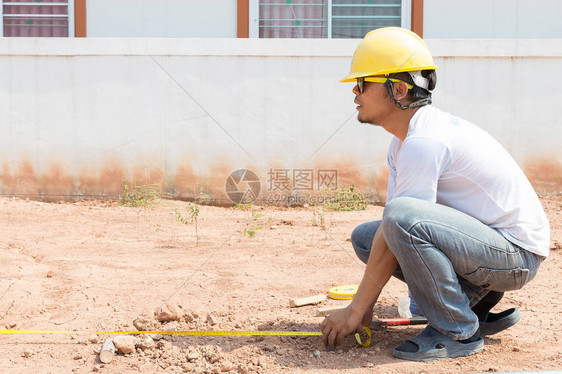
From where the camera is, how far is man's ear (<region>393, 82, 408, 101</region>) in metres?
2.46

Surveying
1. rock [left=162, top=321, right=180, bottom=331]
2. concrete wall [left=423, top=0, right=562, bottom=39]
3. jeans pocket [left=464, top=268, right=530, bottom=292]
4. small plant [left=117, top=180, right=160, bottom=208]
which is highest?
concrete wall [left=423, top=0, right=562, bottom=39]

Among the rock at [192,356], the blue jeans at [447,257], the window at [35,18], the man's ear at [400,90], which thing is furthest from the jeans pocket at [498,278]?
the window at [35,18]

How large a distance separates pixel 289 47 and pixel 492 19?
10.1 feet

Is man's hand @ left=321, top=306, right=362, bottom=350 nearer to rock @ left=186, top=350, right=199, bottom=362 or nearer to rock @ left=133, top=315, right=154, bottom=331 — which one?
rock @ left=186, top=350, right=199, bottom=362

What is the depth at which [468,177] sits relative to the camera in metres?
2.35

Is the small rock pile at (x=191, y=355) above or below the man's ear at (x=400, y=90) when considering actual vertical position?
below

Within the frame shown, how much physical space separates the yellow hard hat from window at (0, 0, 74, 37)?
7170 millimetres

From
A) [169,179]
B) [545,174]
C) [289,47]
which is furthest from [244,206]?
[545,174]

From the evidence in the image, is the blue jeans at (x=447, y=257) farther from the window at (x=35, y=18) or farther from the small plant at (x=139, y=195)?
the window at (x=35, y=18)

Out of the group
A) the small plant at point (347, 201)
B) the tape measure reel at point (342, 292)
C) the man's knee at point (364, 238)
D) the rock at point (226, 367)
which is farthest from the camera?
the small plant at point (347, 201)

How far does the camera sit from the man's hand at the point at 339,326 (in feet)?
7.94

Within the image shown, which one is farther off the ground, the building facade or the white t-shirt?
the building facade

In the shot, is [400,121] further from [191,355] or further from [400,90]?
[191,355]

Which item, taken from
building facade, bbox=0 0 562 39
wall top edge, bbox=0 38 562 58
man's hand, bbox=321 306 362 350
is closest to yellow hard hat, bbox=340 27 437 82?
man's hand, bbox=321 306 362 350
